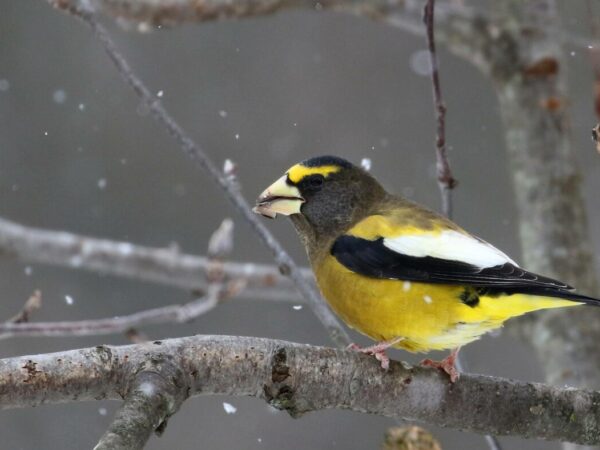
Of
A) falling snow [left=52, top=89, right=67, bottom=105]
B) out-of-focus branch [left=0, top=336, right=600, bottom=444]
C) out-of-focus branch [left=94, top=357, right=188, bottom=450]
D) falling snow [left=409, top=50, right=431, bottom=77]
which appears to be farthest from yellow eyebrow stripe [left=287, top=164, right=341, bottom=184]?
falling snow [left=52, top=89, right=67, bottom=105]

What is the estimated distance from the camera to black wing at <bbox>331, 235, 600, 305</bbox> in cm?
315

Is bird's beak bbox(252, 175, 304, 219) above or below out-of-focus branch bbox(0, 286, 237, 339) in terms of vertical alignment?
above

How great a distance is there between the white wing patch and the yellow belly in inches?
4.3

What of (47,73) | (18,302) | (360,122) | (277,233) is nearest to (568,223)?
(277,233)

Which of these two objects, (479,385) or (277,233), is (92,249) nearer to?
(479,385)

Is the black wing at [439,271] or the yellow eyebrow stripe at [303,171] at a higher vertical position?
the yellow eyebrow stripe at [303,171]

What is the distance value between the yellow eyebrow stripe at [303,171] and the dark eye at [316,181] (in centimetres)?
2

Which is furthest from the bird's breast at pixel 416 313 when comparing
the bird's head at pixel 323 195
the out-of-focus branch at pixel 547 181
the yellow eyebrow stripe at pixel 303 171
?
the out-of-focus branch at pixel 547 181

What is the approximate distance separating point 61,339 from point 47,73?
2.56m

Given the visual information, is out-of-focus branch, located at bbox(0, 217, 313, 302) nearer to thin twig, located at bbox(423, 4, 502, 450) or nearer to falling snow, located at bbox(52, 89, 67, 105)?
thin twig, located at bbox(423, 4, 502, 450)

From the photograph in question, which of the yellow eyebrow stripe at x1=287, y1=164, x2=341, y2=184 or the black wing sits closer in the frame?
the black wing

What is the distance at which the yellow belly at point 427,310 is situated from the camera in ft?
10.7

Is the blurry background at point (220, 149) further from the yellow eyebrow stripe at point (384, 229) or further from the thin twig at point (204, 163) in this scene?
the thin twig at point (204, 163)

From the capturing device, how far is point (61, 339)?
7918 mm
